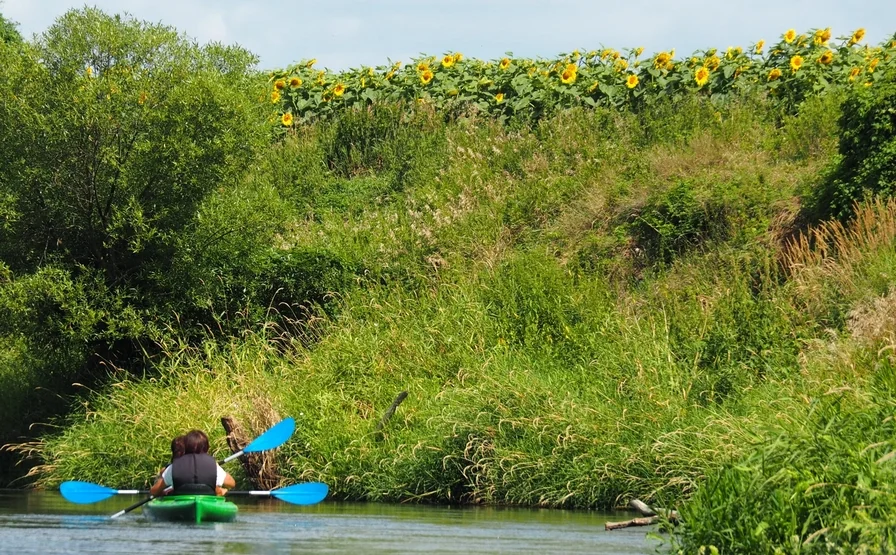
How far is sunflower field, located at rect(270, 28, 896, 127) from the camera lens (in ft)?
81.5

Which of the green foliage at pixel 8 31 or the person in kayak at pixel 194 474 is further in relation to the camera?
the green foliage at pixel 8 31

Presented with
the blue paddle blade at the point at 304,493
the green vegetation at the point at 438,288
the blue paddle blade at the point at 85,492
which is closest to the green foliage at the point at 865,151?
the green vegetation at the point at 438,288

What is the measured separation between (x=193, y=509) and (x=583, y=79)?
54.8 feet

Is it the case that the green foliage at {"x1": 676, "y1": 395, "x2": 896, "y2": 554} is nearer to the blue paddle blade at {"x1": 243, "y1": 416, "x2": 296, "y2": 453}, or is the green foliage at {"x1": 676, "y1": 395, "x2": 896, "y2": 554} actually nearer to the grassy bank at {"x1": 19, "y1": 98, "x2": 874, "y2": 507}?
the grassy bank at {"x1": 19, "y1": 98, "x2": 874, "y2": 507}

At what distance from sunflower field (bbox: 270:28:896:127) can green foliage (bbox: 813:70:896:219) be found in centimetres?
425

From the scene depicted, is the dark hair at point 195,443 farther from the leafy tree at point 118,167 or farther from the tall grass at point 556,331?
the leafy tree at point 118,167

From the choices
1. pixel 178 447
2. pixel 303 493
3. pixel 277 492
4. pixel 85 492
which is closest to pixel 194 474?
pixel 178 447

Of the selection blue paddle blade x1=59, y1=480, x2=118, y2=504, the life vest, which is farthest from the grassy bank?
the life vest

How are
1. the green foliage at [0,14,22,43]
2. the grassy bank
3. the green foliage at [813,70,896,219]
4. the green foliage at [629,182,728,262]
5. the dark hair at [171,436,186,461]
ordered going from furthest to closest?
the green foliage at [0,14,22,43] → the green foliage at [629,182,728,262] → the green foliage at [813,70,896,219] → the grassy bank → the dark hair at [171,436,186,461]

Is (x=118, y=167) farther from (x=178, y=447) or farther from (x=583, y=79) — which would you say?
(x=583, y=79)

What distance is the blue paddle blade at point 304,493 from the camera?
44.7ft

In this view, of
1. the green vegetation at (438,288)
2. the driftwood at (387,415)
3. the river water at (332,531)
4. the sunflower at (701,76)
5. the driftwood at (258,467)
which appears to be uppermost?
the sunflower at (701,76)

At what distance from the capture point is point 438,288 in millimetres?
20281

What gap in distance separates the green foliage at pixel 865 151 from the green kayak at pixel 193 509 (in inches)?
390
